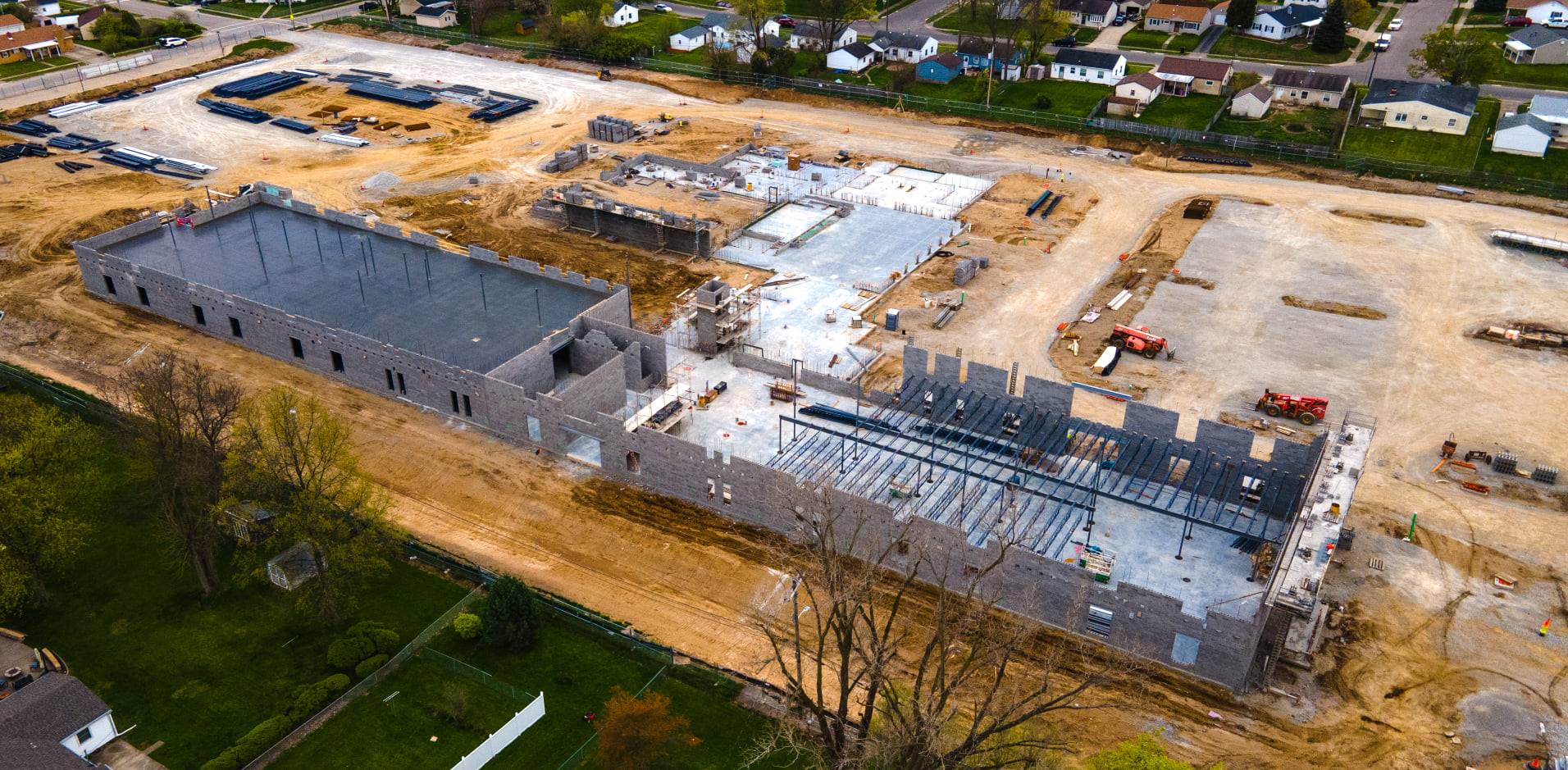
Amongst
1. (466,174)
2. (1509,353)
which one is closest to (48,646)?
(466,174)

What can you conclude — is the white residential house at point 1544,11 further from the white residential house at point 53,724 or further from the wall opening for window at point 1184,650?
the white residential house at point 53,724

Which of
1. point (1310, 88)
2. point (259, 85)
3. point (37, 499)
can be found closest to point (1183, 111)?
point (1310, 88)

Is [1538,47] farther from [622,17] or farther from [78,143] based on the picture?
[78,143]

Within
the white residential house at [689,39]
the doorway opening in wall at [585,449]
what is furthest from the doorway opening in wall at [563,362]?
the white residential house at [689,39]

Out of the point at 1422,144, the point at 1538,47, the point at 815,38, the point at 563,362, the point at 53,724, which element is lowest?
the point at 53,724

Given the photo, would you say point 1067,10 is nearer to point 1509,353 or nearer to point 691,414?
point 1509,353

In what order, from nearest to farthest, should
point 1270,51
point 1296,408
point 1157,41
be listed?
point 1296,408 → point 1270,51 → point 1157,41

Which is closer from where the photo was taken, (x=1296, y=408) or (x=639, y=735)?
(x=639, y=735)
